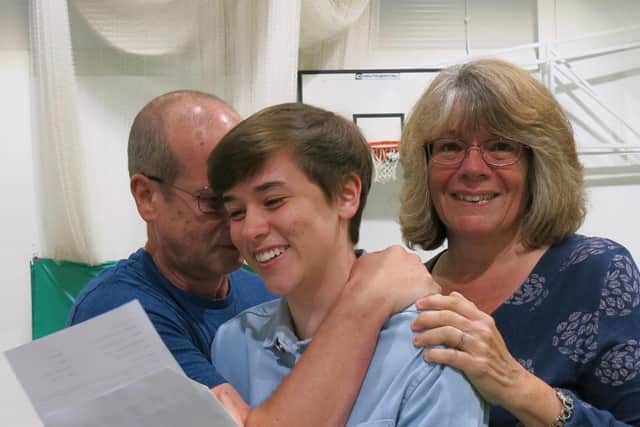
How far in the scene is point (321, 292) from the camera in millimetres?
996

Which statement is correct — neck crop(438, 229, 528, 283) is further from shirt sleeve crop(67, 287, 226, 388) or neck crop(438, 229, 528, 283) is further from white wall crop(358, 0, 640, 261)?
white wall crop(358, 0, 640, 261)

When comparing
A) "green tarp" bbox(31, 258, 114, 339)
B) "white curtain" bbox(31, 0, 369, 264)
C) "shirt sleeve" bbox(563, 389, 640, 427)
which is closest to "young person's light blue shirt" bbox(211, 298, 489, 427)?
"shirt sleeve" bbox(563, 389, 640, 427)

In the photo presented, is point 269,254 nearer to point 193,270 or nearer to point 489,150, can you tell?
point 193,270

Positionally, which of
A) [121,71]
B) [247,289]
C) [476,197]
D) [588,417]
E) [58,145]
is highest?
[121,71]

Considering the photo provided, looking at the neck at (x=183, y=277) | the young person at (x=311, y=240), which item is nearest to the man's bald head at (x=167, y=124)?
the neck at (x=183, y=277)

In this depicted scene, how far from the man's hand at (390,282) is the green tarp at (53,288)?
2.23 m

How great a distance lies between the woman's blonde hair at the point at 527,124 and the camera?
4.07 ft

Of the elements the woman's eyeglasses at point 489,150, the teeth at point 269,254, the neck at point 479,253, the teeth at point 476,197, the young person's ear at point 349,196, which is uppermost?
the woman's eyeglasses at point 489,150

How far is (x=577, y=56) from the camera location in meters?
3.67

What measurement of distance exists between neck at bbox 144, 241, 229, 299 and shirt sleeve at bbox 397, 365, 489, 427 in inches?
23.5

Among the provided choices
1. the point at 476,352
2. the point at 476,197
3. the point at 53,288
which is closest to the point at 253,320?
the point at 476,352

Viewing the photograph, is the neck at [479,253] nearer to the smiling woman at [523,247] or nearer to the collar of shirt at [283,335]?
the smiling woman at [523,247]

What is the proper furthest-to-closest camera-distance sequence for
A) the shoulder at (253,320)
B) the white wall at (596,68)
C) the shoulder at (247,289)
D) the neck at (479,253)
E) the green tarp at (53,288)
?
the white wall at (596,68)
the green tarp at (53,288)
the shoulder at (247,289)
the neck at (479,253)
the shoulder at (253,320)

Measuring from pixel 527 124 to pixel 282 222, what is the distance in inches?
22.5
